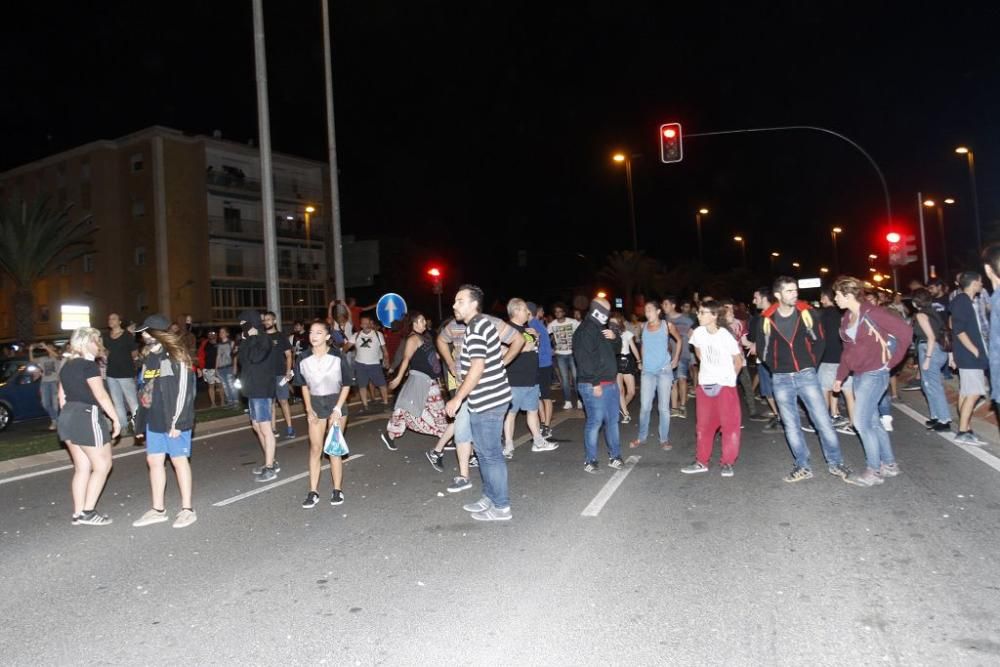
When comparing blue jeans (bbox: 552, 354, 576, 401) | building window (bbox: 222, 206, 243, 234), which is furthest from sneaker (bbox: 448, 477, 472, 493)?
building window (bbox: 222, 206, 243, 234)

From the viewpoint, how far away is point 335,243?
759 inches

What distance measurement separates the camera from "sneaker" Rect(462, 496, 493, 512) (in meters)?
6.51

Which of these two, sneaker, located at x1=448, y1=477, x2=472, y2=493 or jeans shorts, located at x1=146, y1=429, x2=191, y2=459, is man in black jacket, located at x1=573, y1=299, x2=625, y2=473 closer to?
sneaker, located at x1=448, y1=477, x2=472, y2=493

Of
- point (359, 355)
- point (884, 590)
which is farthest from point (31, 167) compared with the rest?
point (884, 590)

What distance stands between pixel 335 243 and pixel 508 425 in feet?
36.8

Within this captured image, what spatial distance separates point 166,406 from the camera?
6.54 m

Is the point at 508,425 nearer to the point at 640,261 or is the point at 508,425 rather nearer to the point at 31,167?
the point at 640,261

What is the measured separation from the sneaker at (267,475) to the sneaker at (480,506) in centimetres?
291

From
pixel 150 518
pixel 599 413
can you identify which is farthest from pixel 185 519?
→ pixel 599 413

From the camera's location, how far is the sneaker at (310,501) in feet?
23.3

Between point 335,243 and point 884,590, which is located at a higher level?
point 335,243

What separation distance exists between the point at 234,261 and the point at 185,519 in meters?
44.1

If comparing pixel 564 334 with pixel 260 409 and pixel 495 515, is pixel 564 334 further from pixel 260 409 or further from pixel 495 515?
Result: pixel 495 515

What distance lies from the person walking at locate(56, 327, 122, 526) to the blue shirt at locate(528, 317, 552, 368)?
19.7 ft
